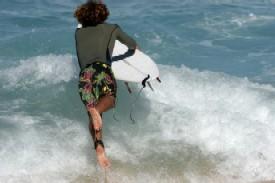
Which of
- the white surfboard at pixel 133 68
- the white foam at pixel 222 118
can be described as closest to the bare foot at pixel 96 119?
the white surfboard at pixel 133 68

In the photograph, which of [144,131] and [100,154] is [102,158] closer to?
[100,154]

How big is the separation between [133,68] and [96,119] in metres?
1.28

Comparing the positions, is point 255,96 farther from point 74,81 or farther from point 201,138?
point 74,81

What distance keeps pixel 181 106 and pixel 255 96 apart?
1.31 m

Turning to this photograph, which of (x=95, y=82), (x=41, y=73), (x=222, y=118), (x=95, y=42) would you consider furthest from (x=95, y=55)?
(x=41, y=73)

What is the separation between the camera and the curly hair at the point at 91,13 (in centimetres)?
517

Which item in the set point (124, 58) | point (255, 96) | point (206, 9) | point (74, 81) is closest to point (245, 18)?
point (206, 9)

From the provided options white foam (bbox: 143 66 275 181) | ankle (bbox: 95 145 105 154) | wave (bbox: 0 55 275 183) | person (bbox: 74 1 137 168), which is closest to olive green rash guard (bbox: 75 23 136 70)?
person (bbox: 74 1 137 168)

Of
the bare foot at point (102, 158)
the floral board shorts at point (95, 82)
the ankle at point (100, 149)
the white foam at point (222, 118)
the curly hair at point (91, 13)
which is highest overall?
the curly hair at point (91, 13)

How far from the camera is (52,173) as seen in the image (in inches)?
216

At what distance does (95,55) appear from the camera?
17.0 ft

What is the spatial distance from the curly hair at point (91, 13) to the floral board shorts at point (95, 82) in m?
0.42

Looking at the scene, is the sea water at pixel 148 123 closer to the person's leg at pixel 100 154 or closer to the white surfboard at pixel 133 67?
the person's leg at pixel 100 154

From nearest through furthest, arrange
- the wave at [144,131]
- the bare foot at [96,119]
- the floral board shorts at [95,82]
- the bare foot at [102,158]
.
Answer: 1. the bare foot at [102,158]
2. the bare foot at [96,119]
3. the floral board shorts at [95,82]
4. the wave at [144,131]
